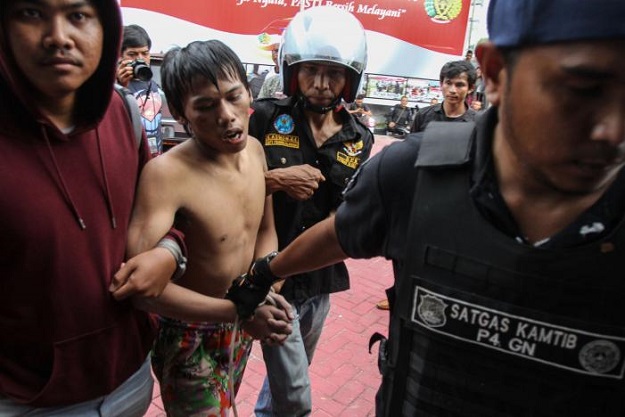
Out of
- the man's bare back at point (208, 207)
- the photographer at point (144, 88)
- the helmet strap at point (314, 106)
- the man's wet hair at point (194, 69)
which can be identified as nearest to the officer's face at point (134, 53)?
the photographer at point (144, 88)

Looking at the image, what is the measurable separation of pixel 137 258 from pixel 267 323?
1.87 ft

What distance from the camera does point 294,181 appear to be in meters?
2.12

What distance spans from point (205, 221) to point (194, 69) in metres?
0.56

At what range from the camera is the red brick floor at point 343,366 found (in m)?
2.97

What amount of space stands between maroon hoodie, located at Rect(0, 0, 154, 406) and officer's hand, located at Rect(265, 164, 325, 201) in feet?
2.29

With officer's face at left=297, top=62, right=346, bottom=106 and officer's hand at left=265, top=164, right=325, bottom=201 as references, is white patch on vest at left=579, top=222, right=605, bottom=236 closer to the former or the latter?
officer's hand at left=265, top=164, right=325, bottom=201

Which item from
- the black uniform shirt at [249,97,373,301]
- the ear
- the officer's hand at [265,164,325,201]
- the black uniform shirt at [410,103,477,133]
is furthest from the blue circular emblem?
the black uniform shirt at [410,103,477,133]

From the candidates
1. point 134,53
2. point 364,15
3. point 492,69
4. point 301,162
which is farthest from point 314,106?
point 364,15

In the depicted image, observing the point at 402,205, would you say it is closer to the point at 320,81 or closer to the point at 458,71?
the point at 320,81

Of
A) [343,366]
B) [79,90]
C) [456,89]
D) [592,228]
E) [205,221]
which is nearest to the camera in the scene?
[592,228]

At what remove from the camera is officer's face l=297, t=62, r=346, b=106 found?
7.79 feet

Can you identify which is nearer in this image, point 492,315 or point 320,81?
point 492,315

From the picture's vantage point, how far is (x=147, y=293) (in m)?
1.54

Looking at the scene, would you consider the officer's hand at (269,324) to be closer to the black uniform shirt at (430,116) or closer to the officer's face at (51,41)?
the officer's face at (51,41)
